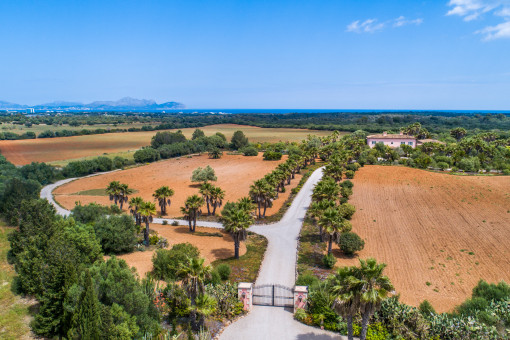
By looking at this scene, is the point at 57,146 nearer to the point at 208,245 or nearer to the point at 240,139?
the point at 240,139

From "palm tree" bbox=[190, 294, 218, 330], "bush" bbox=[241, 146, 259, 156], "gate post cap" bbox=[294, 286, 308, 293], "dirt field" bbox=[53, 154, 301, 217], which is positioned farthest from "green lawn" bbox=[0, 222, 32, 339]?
"bush" bbox=[241, 146, 259, 156]

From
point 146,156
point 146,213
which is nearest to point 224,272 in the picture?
point 146,213

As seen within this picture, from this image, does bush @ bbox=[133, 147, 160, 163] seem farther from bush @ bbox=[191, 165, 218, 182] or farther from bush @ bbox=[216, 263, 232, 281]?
bush @ bbox=[216, 263, 232, 281]

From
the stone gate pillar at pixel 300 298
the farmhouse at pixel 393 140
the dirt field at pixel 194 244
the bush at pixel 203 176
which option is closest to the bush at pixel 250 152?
the farmhouse at pixel 393 140

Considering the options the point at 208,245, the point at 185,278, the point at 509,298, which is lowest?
the point at 208,245

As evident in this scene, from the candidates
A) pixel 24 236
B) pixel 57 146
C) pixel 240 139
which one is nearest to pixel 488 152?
pixel 240 139

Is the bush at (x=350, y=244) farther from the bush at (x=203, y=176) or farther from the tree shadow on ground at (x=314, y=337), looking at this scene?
the bush at (x=203, y=176)

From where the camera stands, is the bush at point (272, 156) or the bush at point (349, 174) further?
the bush at point (272, 156)
